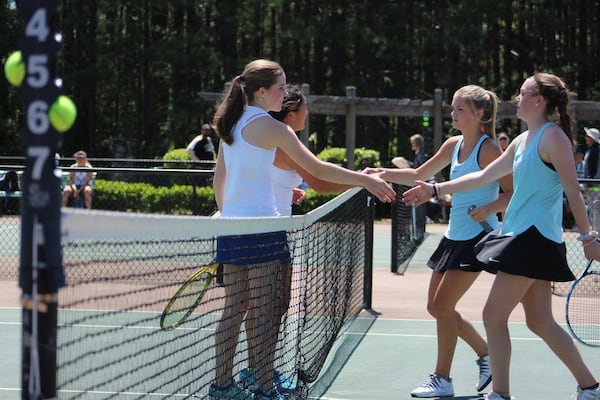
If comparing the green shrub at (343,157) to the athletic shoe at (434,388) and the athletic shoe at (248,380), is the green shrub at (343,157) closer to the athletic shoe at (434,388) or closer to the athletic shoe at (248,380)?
the athletic shoe at (434,388)

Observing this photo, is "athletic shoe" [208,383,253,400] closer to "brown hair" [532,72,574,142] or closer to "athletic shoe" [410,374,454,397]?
"athletic shoe" [410,374,454,397]

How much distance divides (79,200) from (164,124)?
3372cm

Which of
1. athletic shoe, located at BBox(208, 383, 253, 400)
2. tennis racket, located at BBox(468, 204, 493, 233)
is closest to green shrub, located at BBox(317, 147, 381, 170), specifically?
tennis racket, located at BBox(468, 204, 493, 233)

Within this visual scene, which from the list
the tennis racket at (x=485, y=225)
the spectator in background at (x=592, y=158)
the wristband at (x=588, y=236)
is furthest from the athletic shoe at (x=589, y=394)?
the spectator in background at (x=592, y=158)

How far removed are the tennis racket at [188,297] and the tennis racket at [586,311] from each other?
349cm

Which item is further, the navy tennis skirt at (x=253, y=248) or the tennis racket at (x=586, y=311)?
the tennis racket at (x=586, y=311)

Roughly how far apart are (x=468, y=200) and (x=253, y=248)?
1.58m

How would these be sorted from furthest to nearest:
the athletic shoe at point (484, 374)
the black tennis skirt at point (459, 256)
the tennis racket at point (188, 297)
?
the athletic shoe at point (484, 374)
the black tennis skirt at point (459, 256)
the tennis racket at point (188, 297)

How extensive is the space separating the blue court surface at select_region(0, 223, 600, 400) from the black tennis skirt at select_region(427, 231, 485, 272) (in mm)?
804

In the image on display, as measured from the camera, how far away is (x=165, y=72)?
49.1 meters


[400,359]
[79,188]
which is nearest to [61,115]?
[400,359]

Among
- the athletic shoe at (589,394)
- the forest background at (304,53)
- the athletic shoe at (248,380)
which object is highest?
the forest background at (304,53)

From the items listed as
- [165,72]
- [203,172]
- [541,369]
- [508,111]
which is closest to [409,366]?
[541,369]

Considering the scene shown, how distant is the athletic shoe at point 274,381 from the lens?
17.1 ft
